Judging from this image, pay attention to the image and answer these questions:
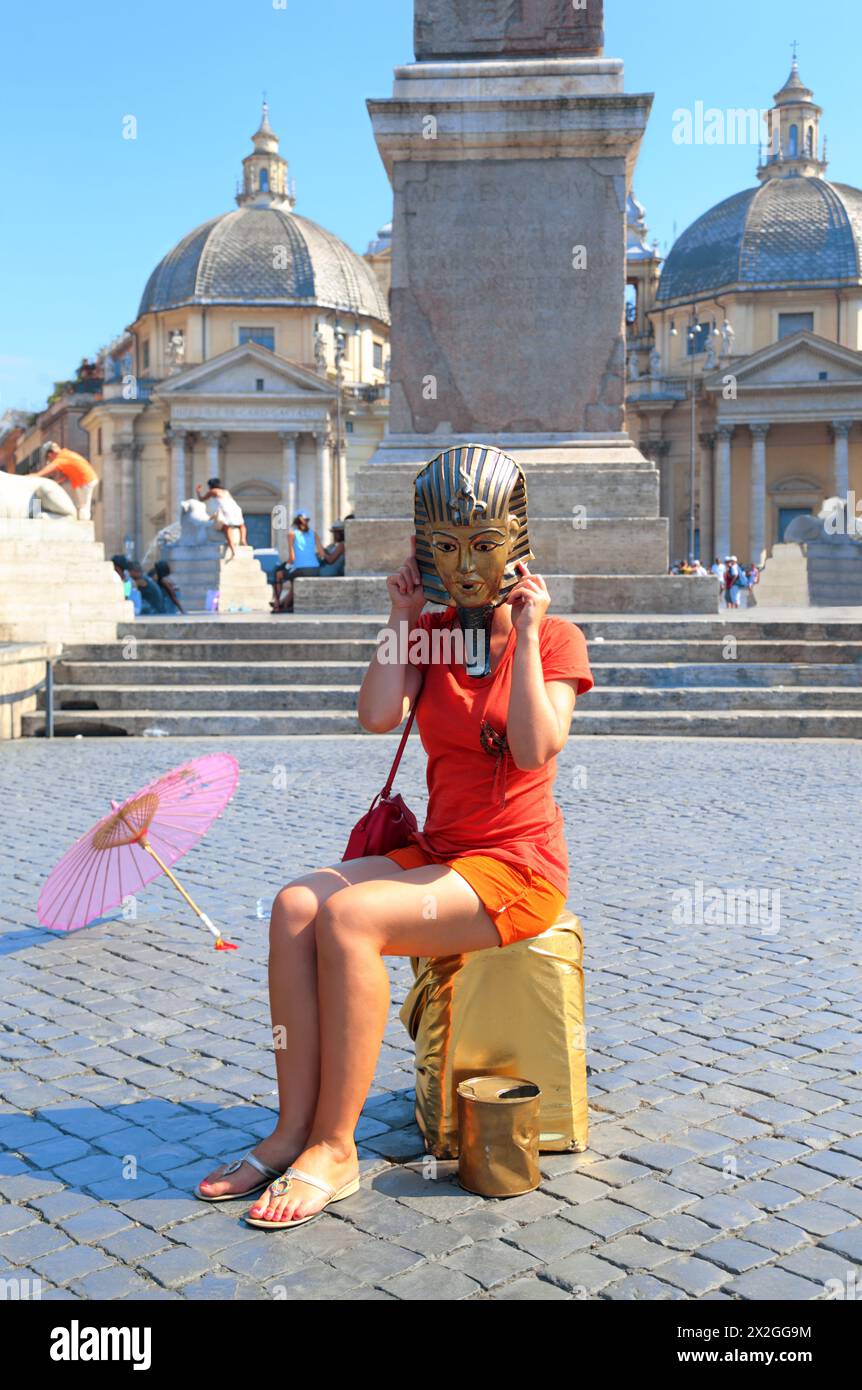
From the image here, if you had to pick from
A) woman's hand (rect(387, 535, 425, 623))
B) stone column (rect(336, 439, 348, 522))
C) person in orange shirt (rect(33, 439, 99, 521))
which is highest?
stone column (rect(336, 439, 348, 522))

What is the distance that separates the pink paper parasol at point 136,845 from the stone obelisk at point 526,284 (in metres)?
7.58

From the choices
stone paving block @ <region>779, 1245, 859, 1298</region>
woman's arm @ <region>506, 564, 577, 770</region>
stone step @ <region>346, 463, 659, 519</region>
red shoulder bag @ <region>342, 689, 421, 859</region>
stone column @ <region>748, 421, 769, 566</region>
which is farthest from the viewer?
stone column @ <region>748, 421, 769, 566</region>

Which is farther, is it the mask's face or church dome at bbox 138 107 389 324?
church dome at bbox 138 107 389 324

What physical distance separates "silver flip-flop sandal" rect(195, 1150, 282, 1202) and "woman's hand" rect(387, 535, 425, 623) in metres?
1.25

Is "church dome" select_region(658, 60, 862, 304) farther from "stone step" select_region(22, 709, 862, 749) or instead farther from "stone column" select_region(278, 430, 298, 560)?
"stone step" select_region(22, 709, 862, 749)

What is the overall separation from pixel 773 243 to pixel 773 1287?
68195 millimetres

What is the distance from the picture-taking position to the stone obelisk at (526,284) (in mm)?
12586

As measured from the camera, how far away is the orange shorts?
3.24 m

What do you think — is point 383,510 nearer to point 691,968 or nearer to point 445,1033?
point 691,968

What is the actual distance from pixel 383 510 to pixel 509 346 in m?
1.79

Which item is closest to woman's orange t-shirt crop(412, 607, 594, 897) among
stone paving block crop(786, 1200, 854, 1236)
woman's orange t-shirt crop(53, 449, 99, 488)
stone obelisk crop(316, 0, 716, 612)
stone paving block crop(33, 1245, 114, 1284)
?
stone paving block crop(786, 1200, 854, 1236)

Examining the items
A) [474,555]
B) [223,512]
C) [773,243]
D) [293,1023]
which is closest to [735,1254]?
[293,1023]

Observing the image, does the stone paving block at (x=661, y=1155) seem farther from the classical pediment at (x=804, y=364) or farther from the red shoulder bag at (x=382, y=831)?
the classical pediment at (x=804, y=364)

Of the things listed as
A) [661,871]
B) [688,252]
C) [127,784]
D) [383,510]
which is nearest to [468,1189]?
[661,871]
